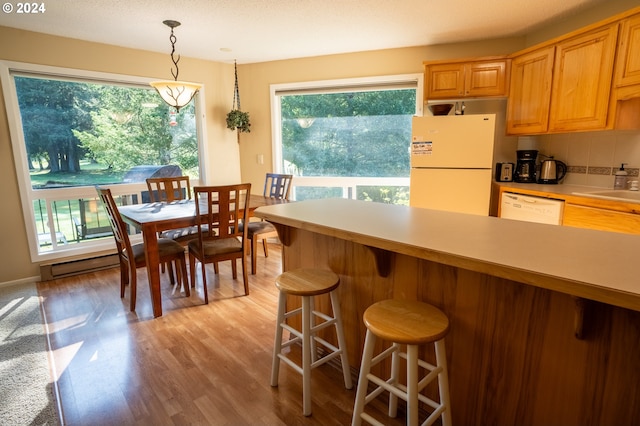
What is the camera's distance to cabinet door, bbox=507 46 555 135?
3016mm

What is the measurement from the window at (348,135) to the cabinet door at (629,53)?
1.76 m

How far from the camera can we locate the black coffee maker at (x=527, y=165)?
11.3ft

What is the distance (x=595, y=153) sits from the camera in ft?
9.95

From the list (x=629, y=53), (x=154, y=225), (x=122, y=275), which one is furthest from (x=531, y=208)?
(x=122, y=275)

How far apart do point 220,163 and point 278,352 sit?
11.1 feet

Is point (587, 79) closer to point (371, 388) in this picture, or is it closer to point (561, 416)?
point (561, 416)

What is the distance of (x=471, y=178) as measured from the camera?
331 centimetres

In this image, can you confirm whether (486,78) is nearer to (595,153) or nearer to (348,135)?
(595,153)

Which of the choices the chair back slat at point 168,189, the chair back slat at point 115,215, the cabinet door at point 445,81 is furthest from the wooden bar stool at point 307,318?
the cabinet door at point 445,81

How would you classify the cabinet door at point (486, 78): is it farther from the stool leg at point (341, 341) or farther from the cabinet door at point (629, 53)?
→ the stool leg at point (341, 341)

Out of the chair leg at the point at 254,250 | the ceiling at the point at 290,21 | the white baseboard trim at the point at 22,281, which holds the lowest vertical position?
the white baseboard trim at the point at 22,281

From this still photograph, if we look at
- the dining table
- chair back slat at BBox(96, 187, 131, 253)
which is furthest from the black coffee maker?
chair back slat at BBox(96, 187, 131, 253)

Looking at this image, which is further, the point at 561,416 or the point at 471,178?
the point at 471,178

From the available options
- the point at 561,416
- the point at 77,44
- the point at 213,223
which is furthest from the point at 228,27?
the point at 561,416
